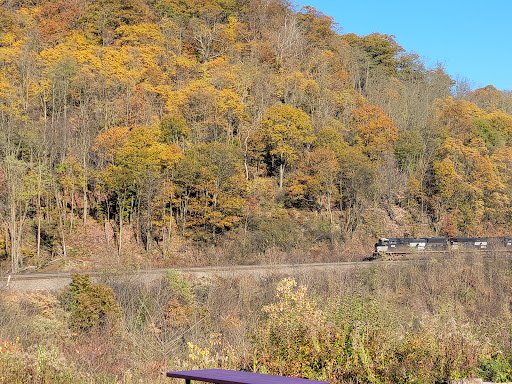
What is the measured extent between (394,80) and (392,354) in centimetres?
6297

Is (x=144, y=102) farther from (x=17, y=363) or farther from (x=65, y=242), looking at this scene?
(x=17, y=363)

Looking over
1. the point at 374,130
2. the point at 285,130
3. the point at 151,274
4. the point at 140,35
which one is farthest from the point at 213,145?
the point at 140,35

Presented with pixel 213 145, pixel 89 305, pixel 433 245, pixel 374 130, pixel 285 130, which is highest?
pixel 374 130

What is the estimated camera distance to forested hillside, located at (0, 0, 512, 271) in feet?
132

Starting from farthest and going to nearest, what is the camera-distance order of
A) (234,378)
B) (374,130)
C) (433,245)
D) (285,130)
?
(374,130)
(285,130)
(433,245)
(234,378)

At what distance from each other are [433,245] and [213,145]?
53.2 ft

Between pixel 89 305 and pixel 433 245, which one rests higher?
pixel 433 245

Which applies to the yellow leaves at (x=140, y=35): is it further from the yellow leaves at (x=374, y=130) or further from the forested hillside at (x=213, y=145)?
the yellow leaves at (x=374, y=130)

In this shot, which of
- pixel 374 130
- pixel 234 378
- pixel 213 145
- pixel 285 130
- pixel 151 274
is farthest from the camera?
pixel 374 130

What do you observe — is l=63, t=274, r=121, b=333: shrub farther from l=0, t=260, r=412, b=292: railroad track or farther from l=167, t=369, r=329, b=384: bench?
l=167, t=369, r=329, b=384: bench

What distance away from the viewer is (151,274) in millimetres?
29672


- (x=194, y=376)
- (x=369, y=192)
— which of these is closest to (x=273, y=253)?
(x=369, y=192)

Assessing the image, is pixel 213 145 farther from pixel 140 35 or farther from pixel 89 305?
pixel 140 35

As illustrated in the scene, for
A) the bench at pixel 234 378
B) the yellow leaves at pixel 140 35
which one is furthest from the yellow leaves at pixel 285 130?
the bench at pixel 234 378
